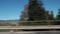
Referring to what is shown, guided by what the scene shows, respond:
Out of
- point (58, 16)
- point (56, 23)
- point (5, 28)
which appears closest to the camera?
point (5, 28)

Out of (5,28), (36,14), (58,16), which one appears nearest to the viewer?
(5,28)

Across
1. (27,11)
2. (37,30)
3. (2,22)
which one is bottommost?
(37,30)

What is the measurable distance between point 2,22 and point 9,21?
0.37m

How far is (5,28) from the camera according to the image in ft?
23.7

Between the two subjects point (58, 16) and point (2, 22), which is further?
point (58, 16)

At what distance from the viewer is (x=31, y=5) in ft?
36.7

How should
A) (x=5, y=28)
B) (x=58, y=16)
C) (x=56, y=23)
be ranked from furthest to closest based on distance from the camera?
(x=58, y=16) → (x=56, y=23) → (x=5, y=28)

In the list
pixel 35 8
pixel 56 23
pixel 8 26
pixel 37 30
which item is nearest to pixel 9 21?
pixel 8 26

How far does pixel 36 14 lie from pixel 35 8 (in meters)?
0.63

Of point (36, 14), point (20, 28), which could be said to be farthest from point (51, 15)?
point (20, 28)

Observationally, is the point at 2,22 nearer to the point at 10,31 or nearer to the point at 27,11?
the point at 10,31

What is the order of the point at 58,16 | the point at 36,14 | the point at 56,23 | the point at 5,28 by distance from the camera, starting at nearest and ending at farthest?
1. the point at 5,28
2. the point at 56,23
3. the point at 58,16
4. the point at 36,14

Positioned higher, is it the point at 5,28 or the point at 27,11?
the point at 27,11

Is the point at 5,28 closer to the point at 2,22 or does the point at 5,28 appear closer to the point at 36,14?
the point at 2,22
